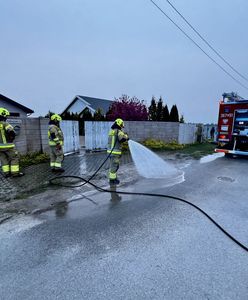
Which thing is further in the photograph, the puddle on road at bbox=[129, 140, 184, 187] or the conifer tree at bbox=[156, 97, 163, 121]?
the conifer tree at bbox=[156, 97, 163, 121]

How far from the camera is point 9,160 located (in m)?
6.16

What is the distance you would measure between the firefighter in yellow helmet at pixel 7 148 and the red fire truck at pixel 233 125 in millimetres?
8704

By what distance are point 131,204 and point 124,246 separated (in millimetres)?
1465

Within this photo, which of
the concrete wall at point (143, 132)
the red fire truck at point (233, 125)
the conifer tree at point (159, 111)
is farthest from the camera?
the conifer tree at point (159, 111)

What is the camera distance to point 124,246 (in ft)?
9.09

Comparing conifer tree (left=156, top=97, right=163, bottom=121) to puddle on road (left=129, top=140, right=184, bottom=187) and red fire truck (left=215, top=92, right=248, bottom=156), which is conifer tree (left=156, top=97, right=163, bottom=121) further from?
puddle on road (left=129, top=140, right=184, bottom=187)

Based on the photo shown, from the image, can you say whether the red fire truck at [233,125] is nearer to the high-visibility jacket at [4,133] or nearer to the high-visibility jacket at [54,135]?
the high-visibility jacket at [54,135]

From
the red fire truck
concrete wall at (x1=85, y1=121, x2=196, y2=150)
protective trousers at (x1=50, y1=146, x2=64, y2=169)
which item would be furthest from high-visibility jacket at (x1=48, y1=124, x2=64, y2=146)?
the red fire truck

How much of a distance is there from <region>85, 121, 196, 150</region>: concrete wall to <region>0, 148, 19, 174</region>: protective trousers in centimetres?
502

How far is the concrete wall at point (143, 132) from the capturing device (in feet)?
36.0

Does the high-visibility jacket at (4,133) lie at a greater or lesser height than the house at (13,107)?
lesser

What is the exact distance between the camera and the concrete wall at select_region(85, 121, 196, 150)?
11.0 meters

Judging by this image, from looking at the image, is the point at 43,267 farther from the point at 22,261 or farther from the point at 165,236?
the point at 165,236

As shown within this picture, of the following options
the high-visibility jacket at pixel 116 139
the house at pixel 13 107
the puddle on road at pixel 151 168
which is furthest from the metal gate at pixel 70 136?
the house at pixel 13 107
